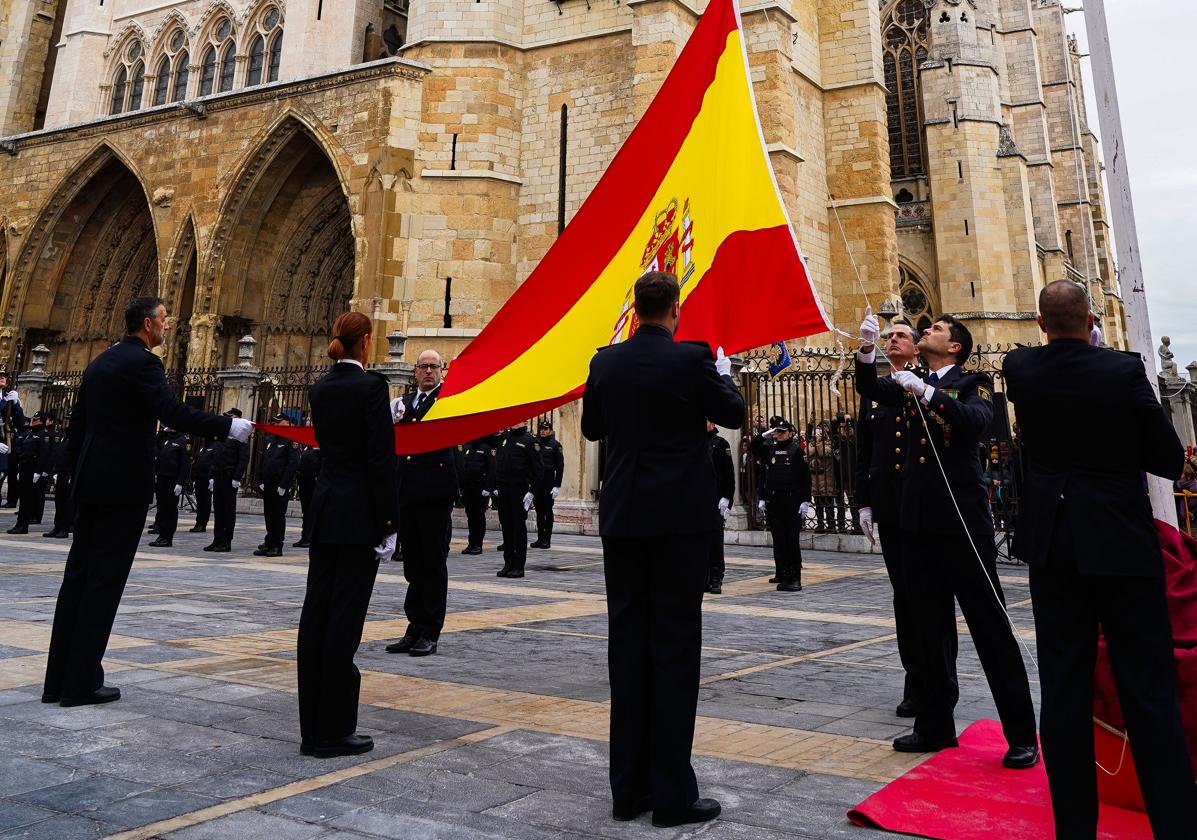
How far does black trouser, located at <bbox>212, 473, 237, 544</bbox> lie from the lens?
1135 centimetres

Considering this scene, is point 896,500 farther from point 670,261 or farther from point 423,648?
point 423,648

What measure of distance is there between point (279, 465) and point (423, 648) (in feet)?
23.4

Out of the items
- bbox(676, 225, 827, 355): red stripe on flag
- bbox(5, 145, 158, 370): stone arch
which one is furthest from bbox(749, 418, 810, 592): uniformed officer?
bbox(5, 145, 158, 370): stone arch

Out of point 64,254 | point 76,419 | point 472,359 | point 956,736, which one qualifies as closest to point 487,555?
point 472,359

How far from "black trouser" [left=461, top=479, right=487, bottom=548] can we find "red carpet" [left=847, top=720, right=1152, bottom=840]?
908 cm

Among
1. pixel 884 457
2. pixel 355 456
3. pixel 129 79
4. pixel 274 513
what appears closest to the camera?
pixel 355 456

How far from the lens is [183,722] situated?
347 cm

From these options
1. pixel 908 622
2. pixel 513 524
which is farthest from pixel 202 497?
pixel 908 622

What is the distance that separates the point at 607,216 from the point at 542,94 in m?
16.5

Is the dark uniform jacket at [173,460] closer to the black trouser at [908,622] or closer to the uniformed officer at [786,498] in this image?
the uniformed officer at [786,498]

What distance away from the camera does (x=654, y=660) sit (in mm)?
2768

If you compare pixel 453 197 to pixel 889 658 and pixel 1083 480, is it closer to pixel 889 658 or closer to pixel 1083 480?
pixel 889 658

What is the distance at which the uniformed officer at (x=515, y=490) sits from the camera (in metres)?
9.34

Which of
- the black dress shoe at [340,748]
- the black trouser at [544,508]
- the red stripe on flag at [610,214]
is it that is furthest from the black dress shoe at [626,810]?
the black trouser at [544,508]
